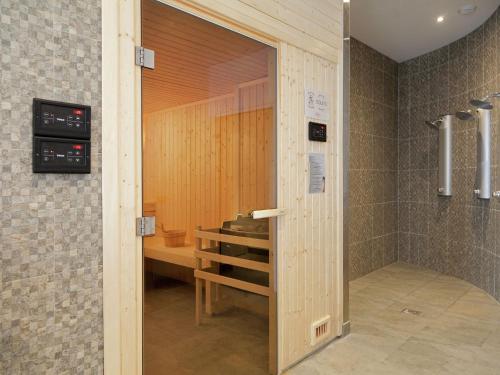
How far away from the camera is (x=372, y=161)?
478cm

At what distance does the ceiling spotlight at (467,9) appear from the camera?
369cm

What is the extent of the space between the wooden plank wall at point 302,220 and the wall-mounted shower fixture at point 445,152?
2.41m

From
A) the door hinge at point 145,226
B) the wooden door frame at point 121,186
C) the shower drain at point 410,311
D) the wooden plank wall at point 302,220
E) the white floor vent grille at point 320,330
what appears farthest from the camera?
the shower drain at point 410,311

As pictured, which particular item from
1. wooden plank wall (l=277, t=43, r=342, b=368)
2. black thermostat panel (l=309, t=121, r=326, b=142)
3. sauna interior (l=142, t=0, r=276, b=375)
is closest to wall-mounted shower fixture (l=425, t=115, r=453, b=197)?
wooden plank wall (l=277, t=43, r=342, b=368)

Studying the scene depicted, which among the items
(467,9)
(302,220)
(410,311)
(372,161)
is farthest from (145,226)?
(467,9)

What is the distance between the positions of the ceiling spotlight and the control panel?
391 cm

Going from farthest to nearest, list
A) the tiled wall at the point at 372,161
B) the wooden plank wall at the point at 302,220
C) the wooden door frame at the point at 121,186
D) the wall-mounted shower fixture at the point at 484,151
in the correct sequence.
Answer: the tiled wall at the point at 372,161 < the wall-mounted shower fixture at the point at 484,151 < the wooden plank wall at the point at 302,220 < the wooden door frame at the point at 121,186

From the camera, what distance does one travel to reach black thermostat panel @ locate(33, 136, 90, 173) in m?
1.30

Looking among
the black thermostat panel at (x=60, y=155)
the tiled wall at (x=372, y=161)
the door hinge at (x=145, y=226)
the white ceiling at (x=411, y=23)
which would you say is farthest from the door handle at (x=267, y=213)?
the white ceiling at (x=411, y=23)

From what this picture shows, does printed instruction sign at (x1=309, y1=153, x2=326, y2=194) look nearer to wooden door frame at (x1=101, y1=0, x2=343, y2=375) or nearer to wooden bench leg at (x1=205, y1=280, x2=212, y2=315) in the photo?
wooden bench leg at (x1=205, y1=280, x2=212, y2=315)

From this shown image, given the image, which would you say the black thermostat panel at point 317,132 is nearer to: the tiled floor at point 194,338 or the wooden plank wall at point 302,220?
the wooden plank wall at point 302,220

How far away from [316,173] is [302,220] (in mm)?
358

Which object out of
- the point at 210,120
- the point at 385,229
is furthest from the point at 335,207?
the point at 385,229

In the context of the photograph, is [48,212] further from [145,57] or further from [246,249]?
[246,249]
